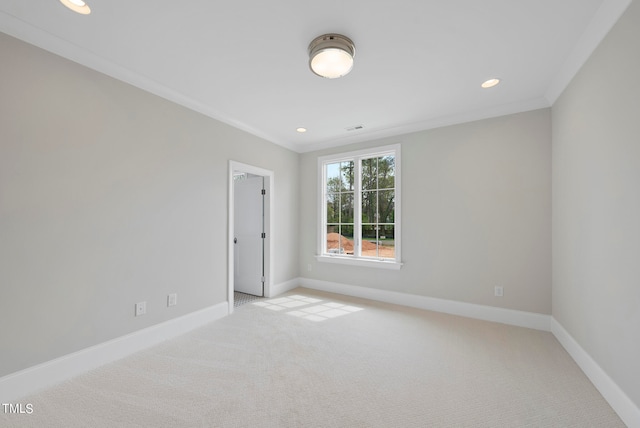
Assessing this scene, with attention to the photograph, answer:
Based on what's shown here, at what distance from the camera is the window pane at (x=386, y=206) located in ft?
13.2

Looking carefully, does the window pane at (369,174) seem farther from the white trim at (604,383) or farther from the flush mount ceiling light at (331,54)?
the white trim at (604,383)

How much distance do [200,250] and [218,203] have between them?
2.15ft

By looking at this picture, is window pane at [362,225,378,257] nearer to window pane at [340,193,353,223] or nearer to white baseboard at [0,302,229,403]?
window pane at [340,193,353,223]

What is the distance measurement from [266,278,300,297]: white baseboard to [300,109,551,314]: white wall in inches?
56.1

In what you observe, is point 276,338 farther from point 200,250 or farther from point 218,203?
point 218,203

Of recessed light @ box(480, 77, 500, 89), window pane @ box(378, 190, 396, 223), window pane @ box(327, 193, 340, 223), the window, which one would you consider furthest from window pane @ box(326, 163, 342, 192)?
recessed light @ box(480, 77, 500, 89)

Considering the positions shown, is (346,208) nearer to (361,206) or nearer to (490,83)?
(361,206)

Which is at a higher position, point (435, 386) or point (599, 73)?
point (599, 73)

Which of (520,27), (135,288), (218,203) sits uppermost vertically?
(520,27)

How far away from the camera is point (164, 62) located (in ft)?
7.47

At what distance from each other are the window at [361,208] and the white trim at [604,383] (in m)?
1.92

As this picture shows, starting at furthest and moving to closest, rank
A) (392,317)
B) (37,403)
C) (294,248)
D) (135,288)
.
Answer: (294,248) → (392,317) → (135,288) → (37,403)

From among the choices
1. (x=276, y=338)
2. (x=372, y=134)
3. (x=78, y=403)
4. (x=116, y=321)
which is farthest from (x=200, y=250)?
(x=372, y=134)

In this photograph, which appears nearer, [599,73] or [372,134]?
[599,73]
